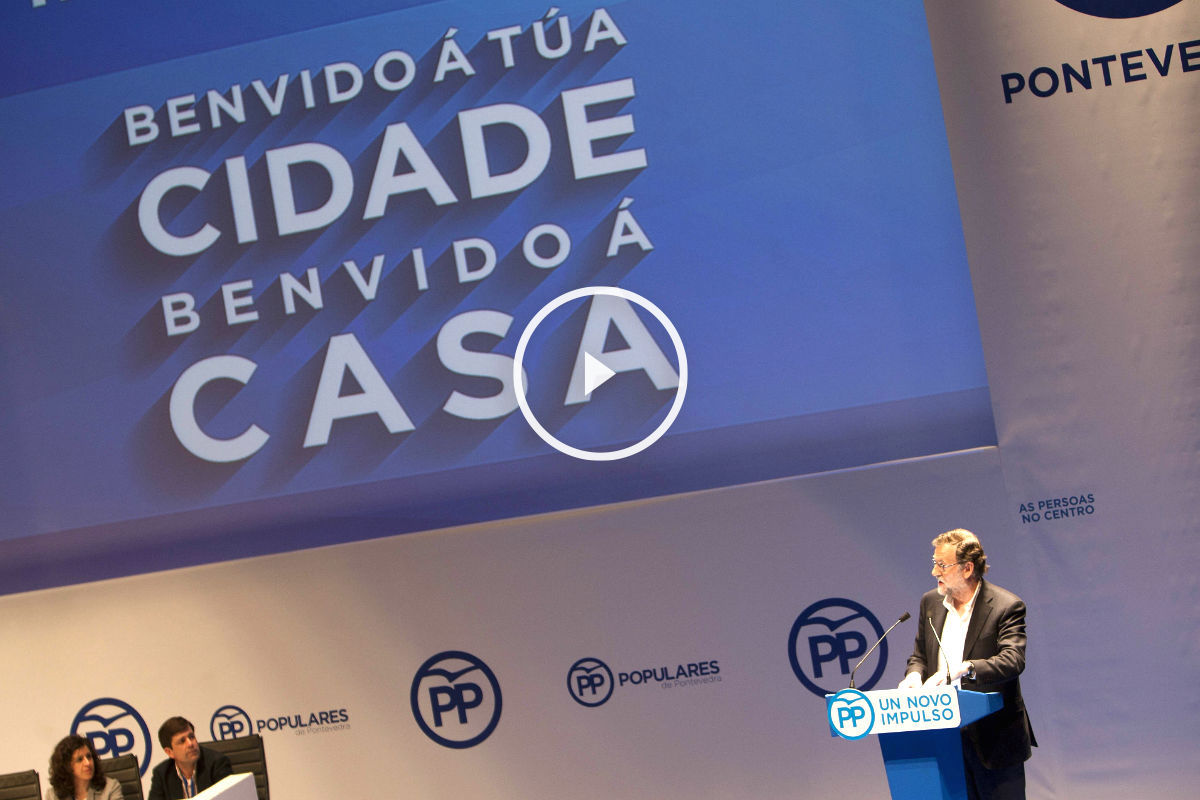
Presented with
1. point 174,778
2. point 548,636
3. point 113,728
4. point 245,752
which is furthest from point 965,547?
point 113,728

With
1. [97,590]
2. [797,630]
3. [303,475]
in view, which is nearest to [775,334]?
[797,630]

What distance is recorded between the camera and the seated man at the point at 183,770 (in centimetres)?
412

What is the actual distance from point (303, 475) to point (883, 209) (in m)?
2.88

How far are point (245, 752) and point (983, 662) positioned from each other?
293 centimetres

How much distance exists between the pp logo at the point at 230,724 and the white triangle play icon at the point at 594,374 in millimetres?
2196

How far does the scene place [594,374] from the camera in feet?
15.9

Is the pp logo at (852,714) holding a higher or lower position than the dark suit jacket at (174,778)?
higher

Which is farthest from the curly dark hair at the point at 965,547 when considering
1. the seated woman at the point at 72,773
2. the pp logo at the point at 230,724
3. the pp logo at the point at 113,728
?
the pp logo at the point at 113,728

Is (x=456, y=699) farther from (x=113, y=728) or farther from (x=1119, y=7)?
(x=1119, y=7)

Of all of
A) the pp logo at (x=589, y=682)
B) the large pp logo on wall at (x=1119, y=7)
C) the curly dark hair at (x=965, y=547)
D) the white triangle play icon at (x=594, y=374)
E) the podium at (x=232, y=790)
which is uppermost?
the large pp logo on wall at (x=1119, y=7)

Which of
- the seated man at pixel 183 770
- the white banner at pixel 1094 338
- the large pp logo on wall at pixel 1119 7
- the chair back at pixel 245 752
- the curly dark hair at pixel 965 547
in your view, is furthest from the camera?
the large pp logo on wall at pixel 1119 7

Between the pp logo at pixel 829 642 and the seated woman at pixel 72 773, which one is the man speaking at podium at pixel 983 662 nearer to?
the pp logo at pixel 829 642

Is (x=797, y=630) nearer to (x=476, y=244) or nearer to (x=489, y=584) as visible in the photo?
(x=489, y=584)
